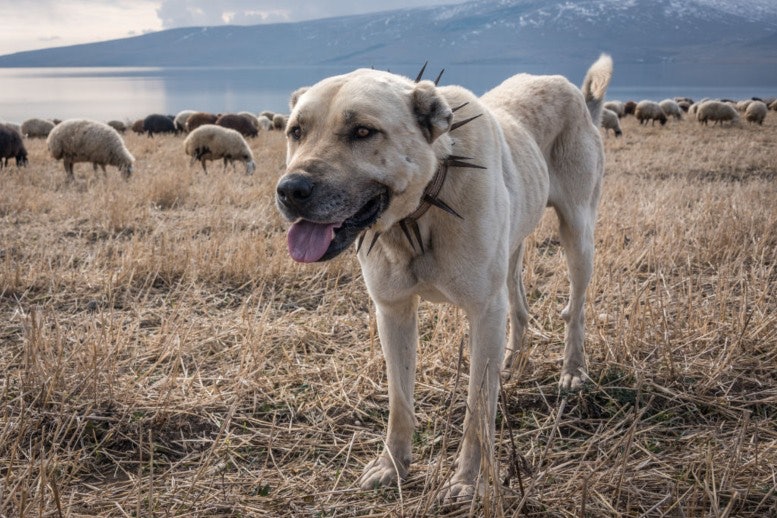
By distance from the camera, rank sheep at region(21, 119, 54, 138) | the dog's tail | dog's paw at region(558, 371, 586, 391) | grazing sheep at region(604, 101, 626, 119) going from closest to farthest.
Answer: dog's paw at region(558, 371, 586, 391) < the dog's tail < sheep at region(21, 119, 54, 138) < grazing sheep at region(604, 101, 626, 119)

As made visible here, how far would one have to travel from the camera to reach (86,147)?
14938 mm

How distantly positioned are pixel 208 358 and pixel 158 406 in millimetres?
723

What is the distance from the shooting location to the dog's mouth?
7.70 feet

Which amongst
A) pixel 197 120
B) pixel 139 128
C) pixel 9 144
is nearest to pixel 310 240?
pixel 9 144

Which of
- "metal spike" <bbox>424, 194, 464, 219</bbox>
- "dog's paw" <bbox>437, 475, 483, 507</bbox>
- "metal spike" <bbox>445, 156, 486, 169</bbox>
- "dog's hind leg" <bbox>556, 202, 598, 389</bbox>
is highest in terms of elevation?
"metal spike" <bbox>445, 156, 486, 169</bbox>

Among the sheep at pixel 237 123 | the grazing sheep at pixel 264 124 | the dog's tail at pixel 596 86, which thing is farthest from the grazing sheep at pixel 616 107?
the dog's tail at pixel 596 86

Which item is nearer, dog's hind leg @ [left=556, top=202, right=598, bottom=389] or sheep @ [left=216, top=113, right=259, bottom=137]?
dog's hind leg @ [left=556, top=202, right=598, bottom=389]

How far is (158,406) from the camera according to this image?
11.0ft

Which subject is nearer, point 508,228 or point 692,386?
point 508,228

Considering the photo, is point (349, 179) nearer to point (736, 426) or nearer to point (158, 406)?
point (158, 406)

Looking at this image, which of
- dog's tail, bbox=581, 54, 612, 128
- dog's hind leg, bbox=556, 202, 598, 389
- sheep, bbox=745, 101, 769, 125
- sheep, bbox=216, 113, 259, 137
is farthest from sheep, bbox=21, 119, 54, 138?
sheep, bbox=745, 101, 769, 125

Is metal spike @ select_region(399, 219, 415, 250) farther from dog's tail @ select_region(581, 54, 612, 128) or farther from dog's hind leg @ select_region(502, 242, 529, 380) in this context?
dog's tail @ select_region(581, 54, 612, 128)

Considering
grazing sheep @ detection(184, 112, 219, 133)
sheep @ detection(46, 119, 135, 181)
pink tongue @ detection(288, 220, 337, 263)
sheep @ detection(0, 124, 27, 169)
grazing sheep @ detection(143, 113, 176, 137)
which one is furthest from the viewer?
grazing sheep @ detection(143, 113, 176, 137)

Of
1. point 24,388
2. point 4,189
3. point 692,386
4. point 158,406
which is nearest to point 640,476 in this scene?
point 692,386
